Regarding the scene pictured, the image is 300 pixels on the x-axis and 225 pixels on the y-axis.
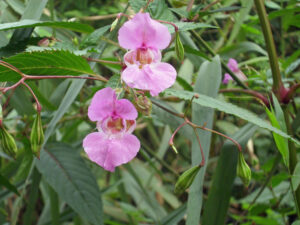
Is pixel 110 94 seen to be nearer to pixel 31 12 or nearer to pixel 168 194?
pixel 31 12

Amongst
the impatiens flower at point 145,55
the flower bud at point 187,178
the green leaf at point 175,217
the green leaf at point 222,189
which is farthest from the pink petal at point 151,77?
the green leaf at point 175,217

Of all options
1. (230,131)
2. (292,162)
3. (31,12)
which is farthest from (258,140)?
(31,12)

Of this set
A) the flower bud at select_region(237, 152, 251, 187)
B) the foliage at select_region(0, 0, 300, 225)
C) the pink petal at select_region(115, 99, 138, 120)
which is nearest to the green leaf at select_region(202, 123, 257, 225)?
the foliage at select_region(0, 0, 300, 225)

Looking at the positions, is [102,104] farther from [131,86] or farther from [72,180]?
[72,180]

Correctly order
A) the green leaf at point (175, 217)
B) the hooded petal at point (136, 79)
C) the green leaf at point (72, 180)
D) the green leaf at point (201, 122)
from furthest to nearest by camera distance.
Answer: the green leaf at point (175, 217) < the green leaf at point (72, 180) < the green leaf at point (201, 122) < the hooded petal at point (136, 79)

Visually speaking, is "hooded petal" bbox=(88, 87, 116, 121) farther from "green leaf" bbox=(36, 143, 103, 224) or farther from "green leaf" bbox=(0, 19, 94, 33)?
"green leaf" bbox=(36, 143, 103, 224)

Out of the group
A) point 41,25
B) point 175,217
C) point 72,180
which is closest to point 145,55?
point 41,25

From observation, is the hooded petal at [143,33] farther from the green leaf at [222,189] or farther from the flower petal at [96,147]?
the green leaf at [222,189]
